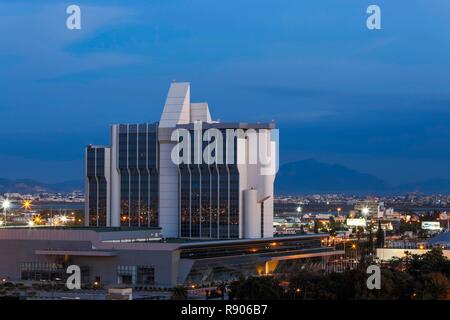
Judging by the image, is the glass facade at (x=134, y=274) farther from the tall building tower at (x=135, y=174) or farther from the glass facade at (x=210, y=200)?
the tall building tower at (x=135, y=174)

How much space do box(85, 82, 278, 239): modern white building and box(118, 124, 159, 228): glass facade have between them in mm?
63

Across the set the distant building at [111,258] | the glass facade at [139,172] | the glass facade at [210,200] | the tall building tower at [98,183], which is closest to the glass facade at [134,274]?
the distant building at [111,258]

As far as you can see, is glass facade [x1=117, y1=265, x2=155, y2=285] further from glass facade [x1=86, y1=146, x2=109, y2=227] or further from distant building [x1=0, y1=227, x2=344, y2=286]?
glass facade [x1=86, y1=146, x2=109, y2=227]

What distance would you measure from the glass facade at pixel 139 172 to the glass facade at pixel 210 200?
216 centimetres

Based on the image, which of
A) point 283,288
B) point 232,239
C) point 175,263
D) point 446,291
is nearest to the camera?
point 446,291

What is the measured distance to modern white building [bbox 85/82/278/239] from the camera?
61094 millimetres

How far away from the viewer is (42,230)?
5362 cm

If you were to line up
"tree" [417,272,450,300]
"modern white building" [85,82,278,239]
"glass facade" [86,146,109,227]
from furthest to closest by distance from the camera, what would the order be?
"glass facade" [86,146,109,227]
"modern white building" [85,82,278,239]
"tree" [417,272,450,300]

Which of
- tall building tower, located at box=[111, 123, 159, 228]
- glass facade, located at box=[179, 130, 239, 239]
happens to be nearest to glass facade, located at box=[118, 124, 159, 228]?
tall building tower, located at box=[111, 123, 159, 228]

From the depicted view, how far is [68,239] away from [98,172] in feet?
41.2
